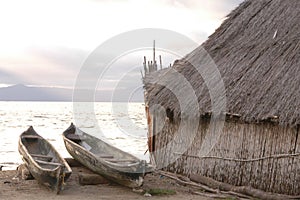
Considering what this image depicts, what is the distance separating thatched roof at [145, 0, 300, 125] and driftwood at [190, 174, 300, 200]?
1.48 m

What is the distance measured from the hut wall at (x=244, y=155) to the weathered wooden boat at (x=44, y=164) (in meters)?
2.83

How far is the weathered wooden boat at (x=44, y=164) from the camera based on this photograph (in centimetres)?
879

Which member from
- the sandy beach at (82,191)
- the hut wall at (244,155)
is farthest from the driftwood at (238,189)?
the sandy beach at (82,191)

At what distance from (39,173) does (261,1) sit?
302 inches

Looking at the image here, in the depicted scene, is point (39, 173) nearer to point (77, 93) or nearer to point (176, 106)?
point (77, 93)

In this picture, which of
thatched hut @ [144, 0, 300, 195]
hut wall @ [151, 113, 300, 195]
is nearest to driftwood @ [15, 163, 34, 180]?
thatched hut @ [144, 0, 300, 195]

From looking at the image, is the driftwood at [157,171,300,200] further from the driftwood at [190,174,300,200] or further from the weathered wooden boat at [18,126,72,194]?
the weathered wooden boat at [18,126,72,194]

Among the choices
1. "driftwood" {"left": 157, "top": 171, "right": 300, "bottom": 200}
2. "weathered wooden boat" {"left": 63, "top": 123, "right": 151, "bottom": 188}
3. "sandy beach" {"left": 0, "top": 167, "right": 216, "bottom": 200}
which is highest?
"weathered wooden boat" {"left": 63, "top": 123, "right": 151, "bottom": 188}

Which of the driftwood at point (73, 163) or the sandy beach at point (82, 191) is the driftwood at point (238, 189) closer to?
the sandy beach at point (82, 191)

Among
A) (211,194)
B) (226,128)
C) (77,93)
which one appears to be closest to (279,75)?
(226,128)

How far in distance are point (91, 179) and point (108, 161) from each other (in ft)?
2.30

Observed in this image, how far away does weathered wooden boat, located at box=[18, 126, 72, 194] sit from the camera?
8.79 meters

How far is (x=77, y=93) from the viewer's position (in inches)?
427

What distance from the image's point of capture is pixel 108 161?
948 centimetres
